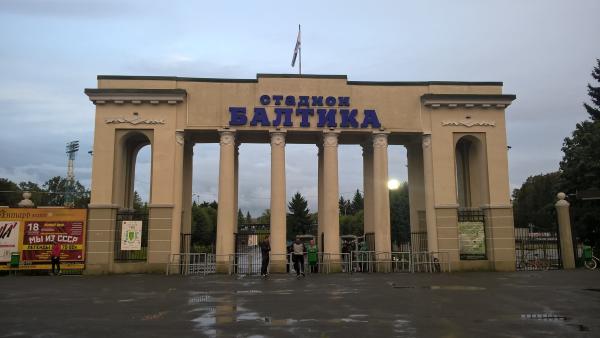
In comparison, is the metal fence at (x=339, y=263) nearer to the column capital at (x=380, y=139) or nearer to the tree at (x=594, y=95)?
the column capital at (x=380, y=139)

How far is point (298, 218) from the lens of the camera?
97688 millimetres

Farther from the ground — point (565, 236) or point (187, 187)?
point (187, 187)

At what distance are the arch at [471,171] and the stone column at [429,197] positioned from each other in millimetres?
1708

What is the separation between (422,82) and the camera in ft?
90.7

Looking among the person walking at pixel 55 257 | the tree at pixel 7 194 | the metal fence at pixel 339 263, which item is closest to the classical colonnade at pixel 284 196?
the metal fence at pixel 339 263

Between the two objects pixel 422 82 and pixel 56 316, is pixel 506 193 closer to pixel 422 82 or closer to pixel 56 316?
pixel 422 82

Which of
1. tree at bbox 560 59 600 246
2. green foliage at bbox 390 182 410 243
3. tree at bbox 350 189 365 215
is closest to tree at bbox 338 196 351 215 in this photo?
tree at bbox 350 189 365 215

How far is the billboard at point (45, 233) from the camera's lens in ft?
81.3

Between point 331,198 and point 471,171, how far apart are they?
9197 millimetres

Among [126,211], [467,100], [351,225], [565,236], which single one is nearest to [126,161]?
[126,211]

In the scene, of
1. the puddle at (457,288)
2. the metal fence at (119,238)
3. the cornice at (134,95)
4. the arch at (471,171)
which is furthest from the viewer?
the arch at (471,171)

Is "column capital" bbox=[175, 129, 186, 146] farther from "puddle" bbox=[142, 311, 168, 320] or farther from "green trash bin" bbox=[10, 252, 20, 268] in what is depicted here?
"puddle" bbox=[142, 311, 168, 320]

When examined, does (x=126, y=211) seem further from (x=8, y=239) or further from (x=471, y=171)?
(x=471, y=171)

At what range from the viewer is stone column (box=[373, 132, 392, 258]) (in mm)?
26047
